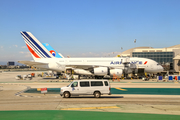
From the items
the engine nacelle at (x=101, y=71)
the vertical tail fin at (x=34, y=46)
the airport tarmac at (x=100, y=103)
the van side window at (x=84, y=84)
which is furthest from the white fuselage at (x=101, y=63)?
the van side window at (x=84, y=84)

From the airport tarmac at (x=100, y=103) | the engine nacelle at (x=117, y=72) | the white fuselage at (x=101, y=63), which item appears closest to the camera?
the airport tarmac at (x=100, y=103)

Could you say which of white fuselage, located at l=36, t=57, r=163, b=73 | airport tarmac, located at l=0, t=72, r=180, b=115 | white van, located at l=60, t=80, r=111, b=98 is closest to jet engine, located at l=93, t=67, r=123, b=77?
white fuselage, located at l=36, t=57, r=163, b=73

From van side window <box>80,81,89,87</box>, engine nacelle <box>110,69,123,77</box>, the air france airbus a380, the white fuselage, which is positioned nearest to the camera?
van side window <box>80,81,89,87</box>

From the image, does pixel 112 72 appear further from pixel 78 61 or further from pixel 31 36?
pixel 31 36

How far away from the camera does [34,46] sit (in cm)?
4978

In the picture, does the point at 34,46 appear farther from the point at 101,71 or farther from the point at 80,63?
the point at 101,71

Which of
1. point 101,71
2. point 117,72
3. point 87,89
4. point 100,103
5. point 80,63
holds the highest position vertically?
point 80,63

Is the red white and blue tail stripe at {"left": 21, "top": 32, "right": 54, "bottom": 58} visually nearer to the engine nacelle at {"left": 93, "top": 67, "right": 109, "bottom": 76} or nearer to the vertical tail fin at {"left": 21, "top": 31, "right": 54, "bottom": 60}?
the vertical tail fin at {"left": 21, "top": 31, "right": 54, "bottom": 60}

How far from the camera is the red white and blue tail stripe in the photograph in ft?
162

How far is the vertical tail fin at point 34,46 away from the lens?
49281 mm

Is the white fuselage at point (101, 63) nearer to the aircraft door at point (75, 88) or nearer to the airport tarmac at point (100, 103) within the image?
the airport tarmac at point (100, 103)

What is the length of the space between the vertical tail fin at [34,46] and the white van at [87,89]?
31.7 metres

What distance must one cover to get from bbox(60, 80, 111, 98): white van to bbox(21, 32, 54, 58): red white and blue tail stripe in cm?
3175

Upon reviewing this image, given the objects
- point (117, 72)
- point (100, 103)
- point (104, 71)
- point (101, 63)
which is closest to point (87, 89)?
point (100, 103)
